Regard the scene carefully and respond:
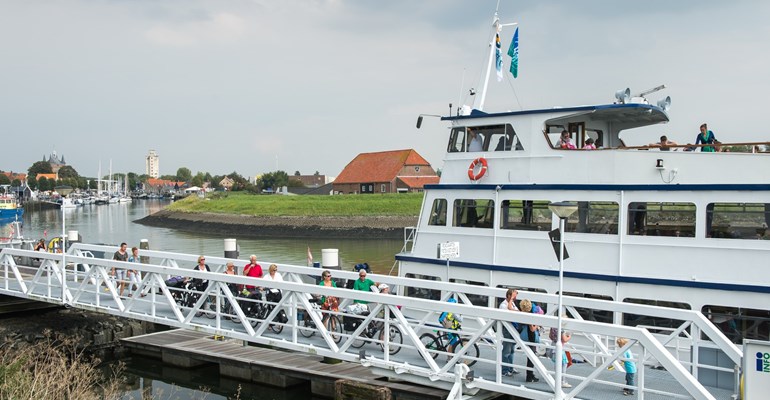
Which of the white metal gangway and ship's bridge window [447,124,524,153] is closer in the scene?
the white metal gangway

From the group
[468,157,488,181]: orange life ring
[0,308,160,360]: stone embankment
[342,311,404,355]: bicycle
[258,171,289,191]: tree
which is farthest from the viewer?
[258,171,289,191]: tree

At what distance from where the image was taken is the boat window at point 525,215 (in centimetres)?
1452

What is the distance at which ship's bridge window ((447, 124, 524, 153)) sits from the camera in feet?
50.6

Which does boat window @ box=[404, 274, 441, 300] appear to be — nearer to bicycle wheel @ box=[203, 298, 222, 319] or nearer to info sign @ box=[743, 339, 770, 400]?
bicycle wheel @ box=[203, 298, 222, 319]

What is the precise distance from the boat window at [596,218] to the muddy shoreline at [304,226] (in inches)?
1951

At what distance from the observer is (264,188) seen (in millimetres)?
135000

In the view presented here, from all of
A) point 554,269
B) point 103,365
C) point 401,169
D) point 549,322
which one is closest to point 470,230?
point 554,269

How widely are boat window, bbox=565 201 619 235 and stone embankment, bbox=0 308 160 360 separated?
12033 millimetres

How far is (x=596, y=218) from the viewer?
45.1ft

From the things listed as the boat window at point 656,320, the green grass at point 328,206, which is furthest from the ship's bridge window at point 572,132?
the green grass at point 328,206

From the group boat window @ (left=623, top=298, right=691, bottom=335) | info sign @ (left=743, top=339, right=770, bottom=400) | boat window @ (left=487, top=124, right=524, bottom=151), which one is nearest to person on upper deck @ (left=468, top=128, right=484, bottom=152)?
boat window @ (left=487, top=124, right=524, bottom=151)

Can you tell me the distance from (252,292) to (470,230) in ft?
16.4

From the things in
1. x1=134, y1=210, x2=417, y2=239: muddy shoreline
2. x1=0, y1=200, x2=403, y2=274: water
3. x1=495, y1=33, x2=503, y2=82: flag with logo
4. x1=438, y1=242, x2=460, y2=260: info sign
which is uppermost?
x1=495, y1=33, x2=503, y2=82: flag with logo

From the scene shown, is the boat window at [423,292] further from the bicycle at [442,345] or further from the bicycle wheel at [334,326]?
the bicycle at [442,345]
